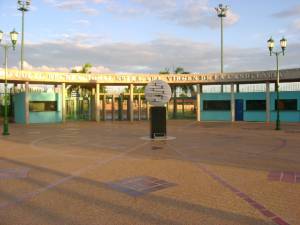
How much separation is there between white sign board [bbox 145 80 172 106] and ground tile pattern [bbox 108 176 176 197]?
10.3m

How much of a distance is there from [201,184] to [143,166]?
106 inches

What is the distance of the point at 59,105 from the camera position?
1313 inches

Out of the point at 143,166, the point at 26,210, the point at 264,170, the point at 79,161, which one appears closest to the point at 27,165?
the point at 79,161

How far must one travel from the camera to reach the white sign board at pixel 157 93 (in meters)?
18.5

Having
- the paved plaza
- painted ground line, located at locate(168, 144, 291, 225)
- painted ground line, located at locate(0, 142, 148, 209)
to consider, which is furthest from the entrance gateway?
painted ground line, located at locate(168, 144, 291, 225)

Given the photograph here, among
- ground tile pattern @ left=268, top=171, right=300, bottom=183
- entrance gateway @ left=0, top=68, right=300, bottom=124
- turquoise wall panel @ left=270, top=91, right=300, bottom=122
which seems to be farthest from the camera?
entrance gateway @ left=0, top=68, right=300, bottom=124

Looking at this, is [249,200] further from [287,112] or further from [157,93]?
[287,112]

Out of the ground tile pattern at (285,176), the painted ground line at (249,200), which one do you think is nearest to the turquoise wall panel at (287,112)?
the ground tile pattern at (285,176)

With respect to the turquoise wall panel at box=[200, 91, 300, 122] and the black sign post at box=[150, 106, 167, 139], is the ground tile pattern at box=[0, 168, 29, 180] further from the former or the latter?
the turquoise wall panel at box=[200, 91, 300, 122]

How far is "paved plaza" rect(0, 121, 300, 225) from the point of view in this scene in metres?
5.53

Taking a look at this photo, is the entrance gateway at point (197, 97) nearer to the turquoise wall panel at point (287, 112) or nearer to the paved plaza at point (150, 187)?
the turquoise wall panel at point (287, 112)

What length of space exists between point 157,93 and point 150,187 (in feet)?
37.3

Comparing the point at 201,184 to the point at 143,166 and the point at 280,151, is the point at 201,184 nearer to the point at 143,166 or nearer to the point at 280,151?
the point at 143,166

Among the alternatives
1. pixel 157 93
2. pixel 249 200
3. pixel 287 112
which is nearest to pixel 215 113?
pixel 287 112
